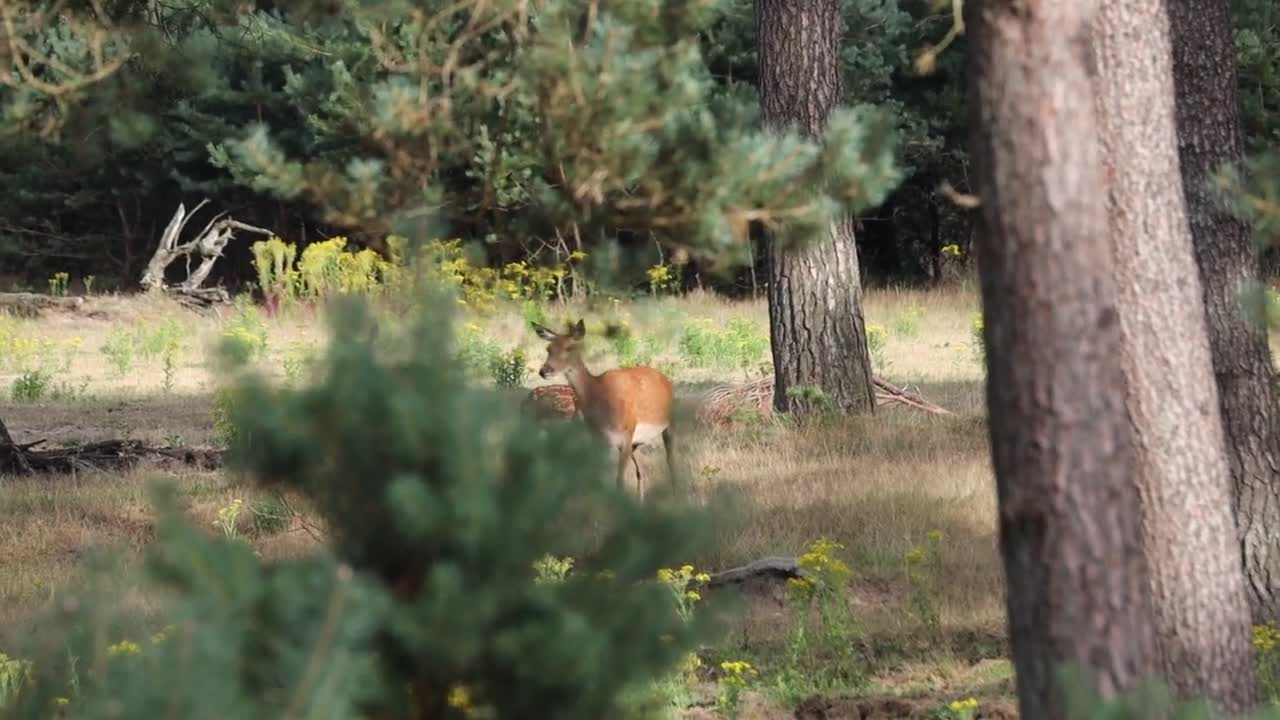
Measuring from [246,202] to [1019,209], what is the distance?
2982 cm

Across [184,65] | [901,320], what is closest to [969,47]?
[184,65]

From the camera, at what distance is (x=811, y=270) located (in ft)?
37.4

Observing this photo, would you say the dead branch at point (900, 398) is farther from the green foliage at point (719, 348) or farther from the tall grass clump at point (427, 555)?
the tall grass clump at point (427, 555)

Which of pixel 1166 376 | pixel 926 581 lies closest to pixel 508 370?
pixel 926 581

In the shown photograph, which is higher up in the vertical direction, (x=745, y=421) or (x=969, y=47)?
(x=969, y=47)

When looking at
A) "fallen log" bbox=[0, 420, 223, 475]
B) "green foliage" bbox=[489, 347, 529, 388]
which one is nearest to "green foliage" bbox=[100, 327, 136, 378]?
"green foliage" bbox=[489, 347, 529, 388]

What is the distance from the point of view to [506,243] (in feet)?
16.5

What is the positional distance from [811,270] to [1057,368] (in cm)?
804

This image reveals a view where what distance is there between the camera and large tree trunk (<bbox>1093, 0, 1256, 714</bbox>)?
180 inches

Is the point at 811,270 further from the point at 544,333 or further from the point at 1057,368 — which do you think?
the point at 1057,368

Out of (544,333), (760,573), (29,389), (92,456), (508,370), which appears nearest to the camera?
(760,573)

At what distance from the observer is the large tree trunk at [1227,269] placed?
6043 millimetres

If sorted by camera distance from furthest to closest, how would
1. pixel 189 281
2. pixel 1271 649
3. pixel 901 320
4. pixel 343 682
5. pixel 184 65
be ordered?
pixel 189 281 → pixel 901 320 → pixel 184 65 → pixel 1271 649 → pixel 343 682

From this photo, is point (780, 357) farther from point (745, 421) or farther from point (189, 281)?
point (189, 281)
